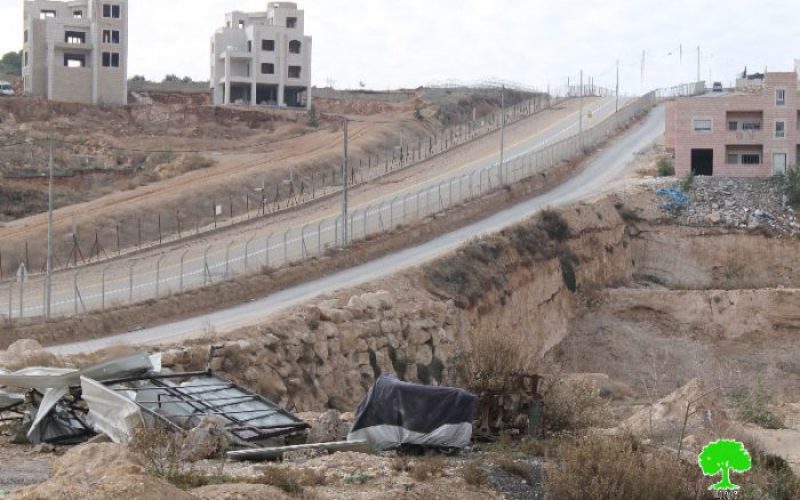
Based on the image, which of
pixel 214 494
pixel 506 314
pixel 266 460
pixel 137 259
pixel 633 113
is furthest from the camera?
pixel 633 113

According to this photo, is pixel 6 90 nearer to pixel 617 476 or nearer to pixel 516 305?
pixel 516 305

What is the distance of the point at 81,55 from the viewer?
107375 millimetres

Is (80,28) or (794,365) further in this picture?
(80,28)

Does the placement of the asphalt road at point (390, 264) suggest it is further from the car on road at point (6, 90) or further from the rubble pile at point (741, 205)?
the car on road at point (6, 90)

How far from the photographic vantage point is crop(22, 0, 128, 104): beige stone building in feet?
345

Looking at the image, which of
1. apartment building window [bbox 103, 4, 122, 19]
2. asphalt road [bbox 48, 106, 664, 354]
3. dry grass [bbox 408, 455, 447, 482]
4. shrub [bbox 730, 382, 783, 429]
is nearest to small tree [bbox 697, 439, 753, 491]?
dry grass [bbox 408, 455, 447, 482]

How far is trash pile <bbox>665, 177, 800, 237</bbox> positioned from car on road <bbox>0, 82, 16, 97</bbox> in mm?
60651

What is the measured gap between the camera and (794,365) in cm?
5506

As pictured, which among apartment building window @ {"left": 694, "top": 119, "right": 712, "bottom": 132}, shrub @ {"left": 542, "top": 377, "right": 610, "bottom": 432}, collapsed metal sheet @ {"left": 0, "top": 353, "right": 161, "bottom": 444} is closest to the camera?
collapsed metal sheet @ {"left": 0, "top": 353, "right": 161, "bottom": 444}

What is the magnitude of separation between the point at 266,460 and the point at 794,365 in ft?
135

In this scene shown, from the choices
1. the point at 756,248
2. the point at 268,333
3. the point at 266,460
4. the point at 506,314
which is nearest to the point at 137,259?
the point at 506,314

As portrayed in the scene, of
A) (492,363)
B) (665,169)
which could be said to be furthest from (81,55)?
(492,363)

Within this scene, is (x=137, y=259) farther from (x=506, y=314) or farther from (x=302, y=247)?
(x=506, y=314)

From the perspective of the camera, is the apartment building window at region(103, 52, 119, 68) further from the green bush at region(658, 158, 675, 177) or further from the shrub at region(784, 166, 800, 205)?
the shrub at region(784, 166, 800, 205)
